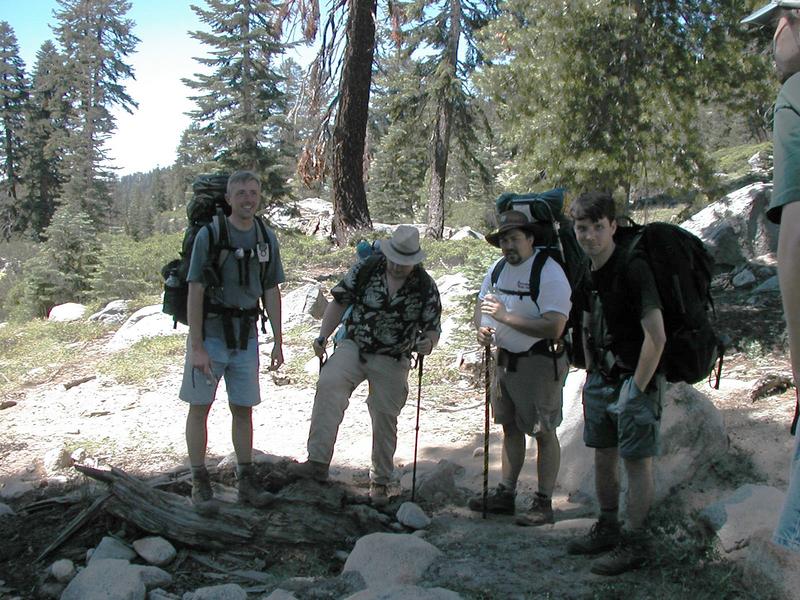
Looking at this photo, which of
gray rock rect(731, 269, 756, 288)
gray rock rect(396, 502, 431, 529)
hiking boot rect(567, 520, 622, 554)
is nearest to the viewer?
hiking boot rect(567, 520, 622, 554)

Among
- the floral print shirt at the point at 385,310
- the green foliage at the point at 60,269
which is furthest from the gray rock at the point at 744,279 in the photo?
the green foliage at the point at 60,269

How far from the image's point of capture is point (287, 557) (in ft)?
12.7

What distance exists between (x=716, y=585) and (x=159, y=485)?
11.3 feet

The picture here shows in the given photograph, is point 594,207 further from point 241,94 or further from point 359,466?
point 241,94

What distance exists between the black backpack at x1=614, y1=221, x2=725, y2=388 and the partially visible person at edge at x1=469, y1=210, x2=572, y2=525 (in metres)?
0.76

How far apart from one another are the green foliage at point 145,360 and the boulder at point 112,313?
8.30ft

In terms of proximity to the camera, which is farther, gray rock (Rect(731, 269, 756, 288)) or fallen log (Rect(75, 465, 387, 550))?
gray rock (Rect(731, 269, 756, 288))

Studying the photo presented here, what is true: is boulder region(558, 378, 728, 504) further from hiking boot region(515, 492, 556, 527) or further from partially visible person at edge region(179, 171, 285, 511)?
partially visible person at edge region(179, 171, 285, 511)

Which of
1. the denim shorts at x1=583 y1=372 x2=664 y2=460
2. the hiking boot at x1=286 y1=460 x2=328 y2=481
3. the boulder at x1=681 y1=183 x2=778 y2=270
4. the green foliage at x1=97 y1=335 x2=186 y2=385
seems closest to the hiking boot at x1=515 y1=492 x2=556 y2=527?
the denim shorts at x1=583 y1=372 x2=664 y2=460

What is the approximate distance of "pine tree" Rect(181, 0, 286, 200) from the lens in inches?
795

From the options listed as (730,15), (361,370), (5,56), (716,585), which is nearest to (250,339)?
(361,370)

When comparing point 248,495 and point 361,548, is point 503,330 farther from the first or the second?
point 248,495

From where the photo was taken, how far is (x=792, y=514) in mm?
1712

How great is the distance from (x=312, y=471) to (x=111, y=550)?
119 cm
